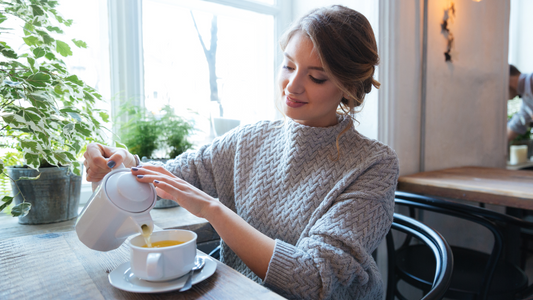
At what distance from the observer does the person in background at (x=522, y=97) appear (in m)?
2.31

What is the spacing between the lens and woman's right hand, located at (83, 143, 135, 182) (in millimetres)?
829

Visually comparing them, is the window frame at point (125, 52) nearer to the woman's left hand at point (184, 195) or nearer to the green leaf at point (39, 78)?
the green leaf at point (39, 78)

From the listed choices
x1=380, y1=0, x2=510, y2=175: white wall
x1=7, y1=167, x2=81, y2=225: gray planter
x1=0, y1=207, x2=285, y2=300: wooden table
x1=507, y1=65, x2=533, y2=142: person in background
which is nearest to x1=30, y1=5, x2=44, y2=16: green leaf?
x1=7, y1=167, x2=81, y2=225: gray planter

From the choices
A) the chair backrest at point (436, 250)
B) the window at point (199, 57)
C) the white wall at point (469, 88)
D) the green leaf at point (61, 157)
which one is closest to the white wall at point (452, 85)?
the white wall at point (469, 88)

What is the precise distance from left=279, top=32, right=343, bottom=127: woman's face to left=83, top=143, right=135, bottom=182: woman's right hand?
444 millimetres

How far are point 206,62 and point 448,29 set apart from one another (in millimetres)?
1260

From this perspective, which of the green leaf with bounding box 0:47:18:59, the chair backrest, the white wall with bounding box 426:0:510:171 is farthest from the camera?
the white wall with bounding box 426:0:510:171

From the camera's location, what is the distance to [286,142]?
3.40ft

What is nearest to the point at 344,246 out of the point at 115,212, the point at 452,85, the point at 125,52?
the point at 115,212

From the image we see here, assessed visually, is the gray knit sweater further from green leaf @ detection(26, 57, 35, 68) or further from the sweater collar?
green leaf @ detection(26, 57, 35, 68)

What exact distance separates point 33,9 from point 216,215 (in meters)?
0.64

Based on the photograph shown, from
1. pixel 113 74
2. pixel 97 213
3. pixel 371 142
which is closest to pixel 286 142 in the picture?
pixel 371 142

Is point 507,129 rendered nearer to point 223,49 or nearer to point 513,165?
point 513,165

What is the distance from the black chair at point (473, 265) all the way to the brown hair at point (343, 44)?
0.42 metres
